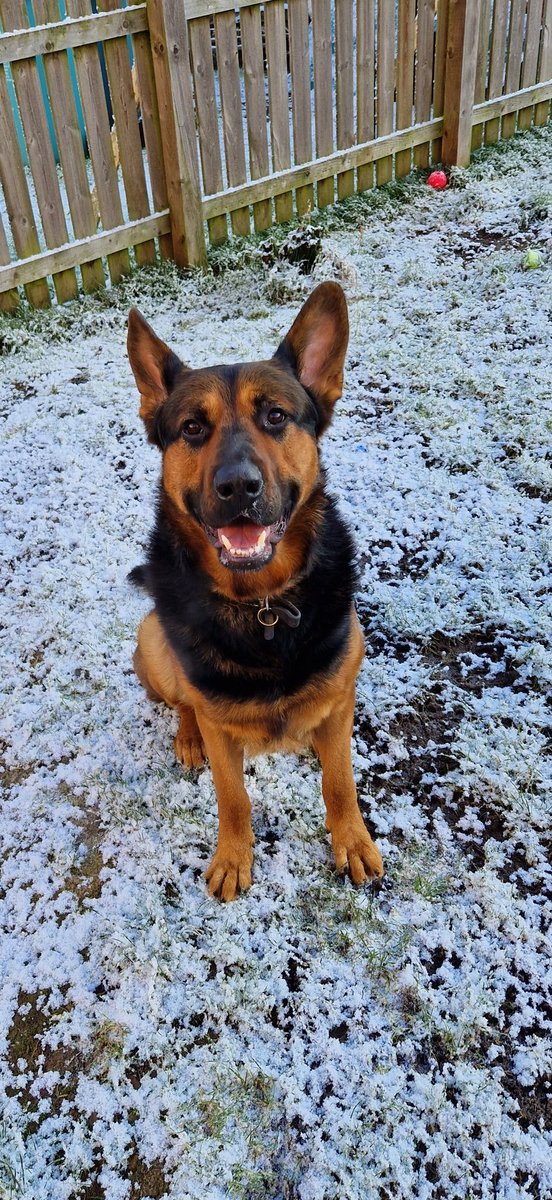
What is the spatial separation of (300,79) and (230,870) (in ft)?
21.3

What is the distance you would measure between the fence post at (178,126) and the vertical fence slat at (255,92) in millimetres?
677

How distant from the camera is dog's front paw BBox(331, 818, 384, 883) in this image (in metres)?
2.66

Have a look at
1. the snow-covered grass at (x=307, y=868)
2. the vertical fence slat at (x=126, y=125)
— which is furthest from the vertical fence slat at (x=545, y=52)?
the snow-covered grass at (x=307, y=868)

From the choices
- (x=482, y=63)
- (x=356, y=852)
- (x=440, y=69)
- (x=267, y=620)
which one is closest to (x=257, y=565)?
(x=267, y=620)

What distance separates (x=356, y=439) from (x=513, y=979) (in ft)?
10.5

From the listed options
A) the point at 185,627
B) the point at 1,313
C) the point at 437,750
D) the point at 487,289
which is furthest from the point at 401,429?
the point at 1,313

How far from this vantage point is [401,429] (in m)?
4.75

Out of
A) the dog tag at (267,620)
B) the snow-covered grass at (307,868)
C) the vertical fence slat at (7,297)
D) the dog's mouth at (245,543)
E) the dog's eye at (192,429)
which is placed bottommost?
the snow-covered grass at (307,868)

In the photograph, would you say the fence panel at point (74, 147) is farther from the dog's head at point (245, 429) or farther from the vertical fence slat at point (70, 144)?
the dog's head at point (245, 429)

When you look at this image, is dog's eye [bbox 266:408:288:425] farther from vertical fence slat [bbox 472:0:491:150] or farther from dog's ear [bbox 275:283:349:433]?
vertical fence slat [bbox 472:0:491:150]

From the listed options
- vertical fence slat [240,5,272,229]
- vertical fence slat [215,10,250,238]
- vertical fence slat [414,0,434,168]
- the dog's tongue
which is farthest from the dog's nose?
vertical fence slat [414,0,434,168]

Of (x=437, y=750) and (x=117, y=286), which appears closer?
(x=437, y=750)

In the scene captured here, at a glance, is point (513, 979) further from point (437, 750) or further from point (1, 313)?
point (1, 313)

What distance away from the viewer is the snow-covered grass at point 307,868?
6.88ft
